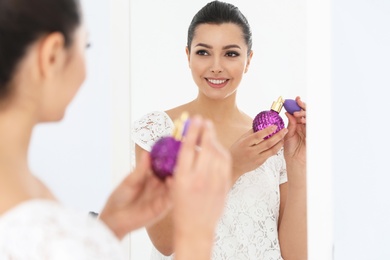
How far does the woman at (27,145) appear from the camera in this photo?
1.68 ft

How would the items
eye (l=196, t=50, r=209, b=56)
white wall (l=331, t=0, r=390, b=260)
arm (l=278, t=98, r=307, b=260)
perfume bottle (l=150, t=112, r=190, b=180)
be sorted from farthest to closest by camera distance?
eye (l=196, t=50, r=209, b=56), arm (l=278, t=98, r=307, b=260), white wall (l=331, t=0, r=390, b=260), perfume bottle (l=150, t=112, r=190, b=180)

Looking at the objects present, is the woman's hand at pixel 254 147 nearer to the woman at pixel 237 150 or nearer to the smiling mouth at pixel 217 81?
the woman at pixel 237 150

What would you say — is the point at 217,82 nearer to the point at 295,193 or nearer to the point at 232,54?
the point at 232,54

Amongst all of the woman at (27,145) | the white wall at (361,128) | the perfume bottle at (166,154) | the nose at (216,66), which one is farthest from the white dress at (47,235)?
the nose at (216,66)

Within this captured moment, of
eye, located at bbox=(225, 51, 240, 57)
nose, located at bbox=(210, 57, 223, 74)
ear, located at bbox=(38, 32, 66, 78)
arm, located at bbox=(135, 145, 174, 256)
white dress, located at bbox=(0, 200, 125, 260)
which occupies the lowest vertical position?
arm, located at bbox=(135, 145, 174, 256)

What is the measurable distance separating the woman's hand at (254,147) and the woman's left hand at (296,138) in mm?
12

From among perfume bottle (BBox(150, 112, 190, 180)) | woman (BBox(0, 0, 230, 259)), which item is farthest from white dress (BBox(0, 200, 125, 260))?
perfume bottle (BBox(150, 112, 190, 180))

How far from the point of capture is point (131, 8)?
39.8 inches

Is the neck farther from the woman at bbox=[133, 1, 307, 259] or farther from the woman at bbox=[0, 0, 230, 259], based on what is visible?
the woman at bbox=[133, 1, 307, 259]

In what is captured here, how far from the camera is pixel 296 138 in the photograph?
939 mm

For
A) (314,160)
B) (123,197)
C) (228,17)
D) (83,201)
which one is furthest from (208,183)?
(83,201)

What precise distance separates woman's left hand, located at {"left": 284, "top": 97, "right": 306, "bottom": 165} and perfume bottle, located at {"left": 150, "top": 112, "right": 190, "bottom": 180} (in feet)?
1.05

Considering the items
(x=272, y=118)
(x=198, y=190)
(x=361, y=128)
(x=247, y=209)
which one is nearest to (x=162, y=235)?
(x=247, y=209)

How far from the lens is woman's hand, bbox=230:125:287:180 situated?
938mm
